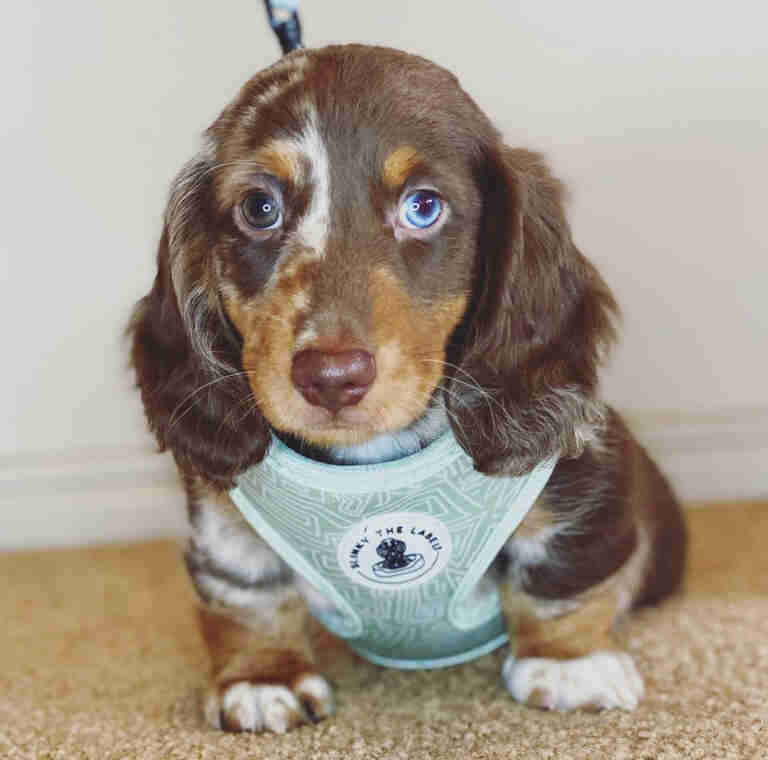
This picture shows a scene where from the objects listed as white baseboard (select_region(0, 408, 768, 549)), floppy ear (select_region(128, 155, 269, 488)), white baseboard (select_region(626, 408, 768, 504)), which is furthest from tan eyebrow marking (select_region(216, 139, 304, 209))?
white baseboard (select_region(626, 408, 768, 504))

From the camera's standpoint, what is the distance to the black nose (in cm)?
164

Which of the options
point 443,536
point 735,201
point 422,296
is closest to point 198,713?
point 443,536

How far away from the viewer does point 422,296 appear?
6.07ft

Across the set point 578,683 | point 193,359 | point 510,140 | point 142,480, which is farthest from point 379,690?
point 510,140

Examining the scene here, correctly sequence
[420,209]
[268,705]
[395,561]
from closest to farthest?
1. [420,209]
2. [395,561]
3. [268,705]

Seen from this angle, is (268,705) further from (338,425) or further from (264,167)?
(264,167)

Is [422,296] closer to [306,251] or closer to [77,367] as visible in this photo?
[306,251]

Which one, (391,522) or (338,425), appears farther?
(391,522)

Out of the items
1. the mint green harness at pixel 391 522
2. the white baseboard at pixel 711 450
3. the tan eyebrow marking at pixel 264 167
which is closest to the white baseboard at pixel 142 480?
the white baseboard at pixel 711 450

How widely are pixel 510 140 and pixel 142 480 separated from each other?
147cm

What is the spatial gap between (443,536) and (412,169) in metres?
0.63

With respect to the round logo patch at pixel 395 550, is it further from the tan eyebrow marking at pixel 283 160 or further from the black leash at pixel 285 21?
the black leash at pixel 285 21

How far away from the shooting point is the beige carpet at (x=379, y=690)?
1.97 m

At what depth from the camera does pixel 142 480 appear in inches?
132
